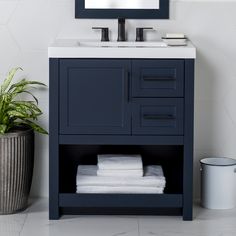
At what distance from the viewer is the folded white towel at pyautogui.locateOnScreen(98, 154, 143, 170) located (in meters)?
3.83

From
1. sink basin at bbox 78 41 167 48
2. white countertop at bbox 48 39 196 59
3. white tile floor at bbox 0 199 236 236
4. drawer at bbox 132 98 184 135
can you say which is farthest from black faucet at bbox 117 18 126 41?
white tile floor at bbox 0 199 236 236

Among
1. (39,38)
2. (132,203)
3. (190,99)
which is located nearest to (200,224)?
(132,203)

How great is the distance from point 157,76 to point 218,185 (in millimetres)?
730

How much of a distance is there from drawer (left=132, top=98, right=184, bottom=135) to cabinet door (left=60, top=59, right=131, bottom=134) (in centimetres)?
5

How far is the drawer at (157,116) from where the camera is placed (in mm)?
3717

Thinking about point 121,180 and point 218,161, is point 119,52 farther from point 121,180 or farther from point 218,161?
point 218,161

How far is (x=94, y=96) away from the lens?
146 inches

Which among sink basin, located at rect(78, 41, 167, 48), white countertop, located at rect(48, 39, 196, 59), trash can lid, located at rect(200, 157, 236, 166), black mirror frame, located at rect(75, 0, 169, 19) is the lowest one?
trash can lid, located at rect(200, 157, 236, 166)

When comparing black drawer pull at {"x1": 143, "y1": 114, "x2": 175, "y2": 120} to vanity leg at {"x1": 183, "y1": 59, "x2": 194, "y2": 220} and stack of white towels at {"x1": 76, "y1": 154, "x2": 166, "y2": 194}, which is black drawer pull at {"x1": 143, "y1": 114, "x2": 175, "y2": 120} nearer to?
vanity leg at {"x1": 183, "y1": 59, "x2": 194, "y2": 220}

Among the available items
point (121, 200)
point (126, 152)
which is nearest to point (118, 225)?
point (121, 200)

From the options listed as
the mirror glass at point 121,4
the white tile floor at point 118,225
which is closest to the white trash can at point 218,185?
the white tile floor at point 118,225

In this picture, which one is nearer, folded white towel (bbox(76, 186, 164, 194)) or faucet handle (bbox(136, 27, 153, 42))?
folded white towel (bbox(76, 186, 164, 194))

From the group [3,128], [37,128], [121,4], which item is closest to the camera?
[3,128]

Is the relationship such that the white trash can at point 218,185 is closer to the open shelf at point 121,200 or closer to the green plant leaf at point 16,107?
the open shelf at point 121,200
